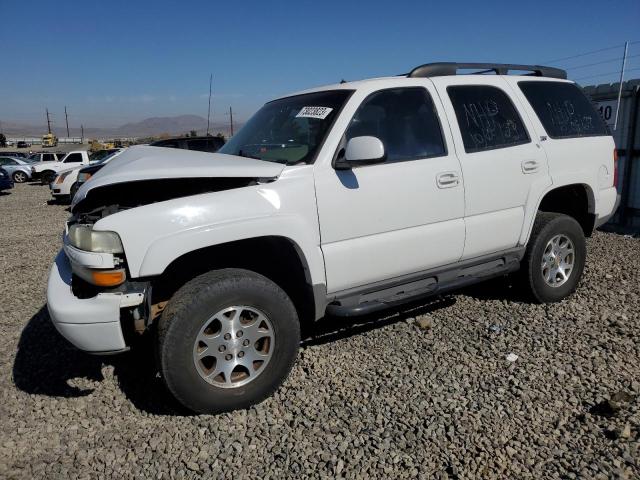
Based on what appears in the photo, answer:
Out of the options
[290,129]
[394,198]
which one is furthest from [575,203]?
[290,129]

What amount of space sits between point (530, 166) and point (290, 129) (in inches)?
80.2

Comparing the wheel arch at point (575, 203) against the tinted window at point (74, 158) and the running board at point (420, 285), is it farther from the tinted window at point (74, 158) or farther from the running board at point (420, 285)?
the tinted window at point (74, 158)

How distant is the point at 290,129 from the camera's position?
3.76m

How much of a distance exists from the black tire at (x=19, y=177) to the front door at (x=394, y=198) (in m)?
27.5

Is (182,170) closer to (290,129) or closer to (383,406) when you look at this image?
(290,129)

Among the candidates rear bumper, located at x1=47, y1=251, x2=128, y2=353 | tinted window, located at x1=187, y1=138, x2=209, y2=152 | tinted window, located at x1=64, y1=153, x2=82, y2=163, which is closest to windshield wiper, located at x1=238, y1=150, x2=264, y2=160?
rear bumper, located at x1=47, y1=251, x2=128, y2=353

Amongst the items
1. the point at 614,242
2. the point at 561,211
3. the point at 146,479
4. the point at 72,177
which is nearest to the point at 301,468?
the point at 146,479

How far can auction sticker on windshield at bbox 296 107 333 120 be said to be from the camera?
3531 mm

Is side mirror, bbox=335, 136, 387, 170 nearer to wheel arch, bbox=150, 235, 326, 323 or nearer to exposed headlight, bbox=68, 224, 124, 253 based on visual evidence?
wheel arch, bbox=150, 235, 326, 323

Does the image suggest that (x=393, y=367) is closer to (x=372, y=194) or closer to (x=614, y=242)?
(x=372, y=194)

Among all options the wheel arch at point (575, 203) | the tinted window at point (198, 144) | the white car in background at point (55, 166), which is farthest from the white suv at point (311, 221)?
the white car in background at point (55, 166)

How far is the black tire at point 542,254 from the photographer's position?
173 inches

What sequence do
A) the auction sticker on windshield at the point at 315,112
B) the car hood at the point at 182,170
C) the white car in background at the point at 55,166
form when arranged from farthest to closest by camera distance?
the white car in background at the point at 55,166
the auction sticker on windshield at the point at 315,112
the car hood at the point at 182,170

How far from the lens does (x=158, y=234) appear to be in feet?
9.11
